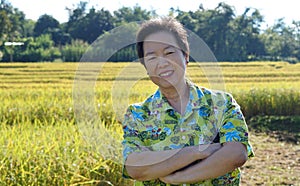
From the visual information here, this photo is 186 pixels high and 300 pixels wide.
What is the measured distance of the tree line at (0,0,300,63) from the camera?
1850 cm

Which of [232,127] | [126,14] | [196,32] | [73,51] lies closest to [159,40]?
[232,127]

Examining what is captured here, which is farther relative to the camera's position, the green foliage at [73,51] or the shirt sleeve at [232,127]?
the green foliage at [73,51]

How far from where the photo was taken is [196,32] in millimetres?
17516

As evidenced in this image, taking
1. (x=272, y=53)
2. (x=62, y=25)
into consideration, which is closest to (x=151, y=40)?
(x=272, y=53)

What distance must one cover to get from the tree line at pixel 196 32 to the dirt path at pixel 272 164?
33.4ft

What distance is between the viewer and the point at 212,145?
44.9 inches

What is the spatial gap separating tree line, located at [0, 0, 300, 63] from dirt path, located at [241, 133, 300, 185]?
10.2m

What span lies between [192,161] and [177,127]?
86 mm

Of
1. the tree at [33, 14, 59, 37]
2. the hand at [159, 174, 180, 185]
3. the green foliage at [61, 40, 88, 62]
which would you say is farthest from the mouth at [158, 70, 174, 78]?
the tree at [33, 14, 59, 37]

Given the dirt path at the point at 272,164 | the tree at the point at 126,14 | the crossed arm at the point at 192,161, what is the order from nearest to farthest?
the crossed arm at the point at 192,161 < the dirt path at the point at 272,164 < the tree at the point at 126,14

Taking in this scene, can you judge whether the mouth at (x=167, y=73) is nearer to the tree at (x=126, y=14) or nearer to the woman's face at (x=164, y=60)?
the woman's face at (x=164, y=60)

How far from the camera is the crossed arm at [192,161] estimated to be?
1112mm

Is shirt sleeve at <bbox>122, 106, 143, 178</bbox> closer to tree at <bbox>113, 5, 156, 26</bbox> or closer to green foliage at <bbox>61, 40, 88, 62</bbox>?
tree at <bbox>113, 5, 156, 26</bbox>

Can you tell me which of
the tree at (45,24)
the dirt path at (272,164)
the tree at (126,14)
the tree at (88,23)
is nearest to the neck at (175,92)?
the dirt path at (272,164)
